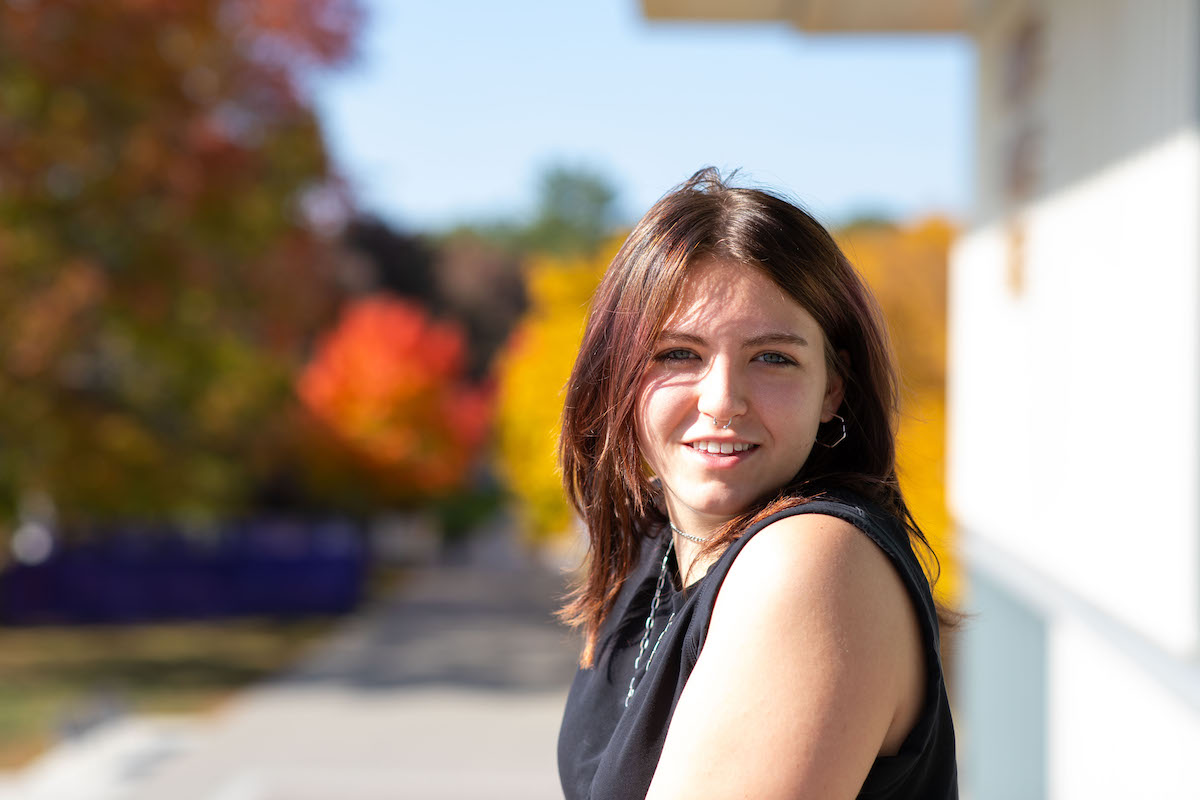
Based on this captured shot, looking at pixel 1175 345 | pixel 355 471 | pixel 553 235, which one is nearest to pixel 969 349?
pixel 1175 345

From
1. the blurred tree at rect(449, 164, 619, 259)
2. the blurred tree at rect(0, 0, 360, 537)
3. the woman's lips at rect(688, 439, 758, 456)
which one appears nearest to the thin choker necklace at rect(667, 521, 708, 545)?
the woman's lips at rect(688, 439, 758, 456)

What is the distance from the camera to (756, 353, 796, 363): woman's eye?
1.15 m

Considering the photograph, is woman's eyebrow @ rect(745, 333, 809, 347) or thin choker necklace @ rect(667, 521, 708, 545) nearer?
woman's eyebrow @ rect(745, 333, 809, 347)

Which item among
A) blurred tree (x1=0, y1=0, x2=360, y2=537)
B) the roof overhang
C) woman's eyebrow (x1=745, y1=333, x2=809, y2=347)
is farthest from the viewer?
blurred tree (x1=0, y1=0, x2=360, y2=537)

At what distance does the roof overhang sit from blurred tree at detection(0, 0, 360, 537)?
774cm

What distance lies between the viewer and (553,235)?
204 ft

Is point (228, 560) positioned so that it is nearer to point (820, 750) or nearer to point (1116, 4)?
point (1116, 4)

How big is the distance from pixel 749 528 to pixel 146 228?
12.3 meters

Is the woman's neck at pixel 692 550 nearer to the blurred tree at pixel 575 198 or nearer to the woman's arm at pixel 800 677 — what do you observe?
the woman's arm at pixel 800 677

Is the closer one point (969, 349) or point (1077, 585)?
point (1077, 585)

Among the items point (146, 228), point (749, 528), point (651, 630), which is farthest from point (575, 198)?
point (749, 528)

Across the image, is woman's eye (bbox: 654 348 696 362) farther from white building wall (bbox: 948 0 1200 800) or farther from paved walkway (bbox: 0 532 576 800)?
paved walkway (bbox: 0 532 576 800)

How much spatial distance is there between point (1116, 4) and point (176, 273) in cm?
1033

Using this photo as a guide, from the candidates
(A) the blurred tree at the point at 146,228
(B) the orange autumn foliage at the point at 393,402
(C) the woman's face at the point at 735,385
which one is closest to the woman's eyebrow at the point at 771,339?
(C) the woman's face at the point at 735,385
